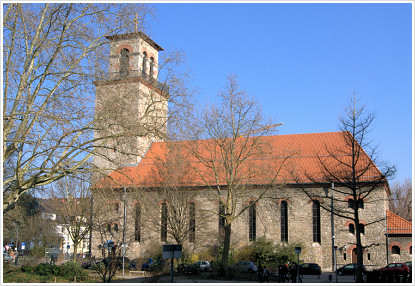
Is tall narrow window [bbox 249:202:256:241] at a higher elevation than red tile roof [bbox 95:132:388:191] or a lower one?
lower

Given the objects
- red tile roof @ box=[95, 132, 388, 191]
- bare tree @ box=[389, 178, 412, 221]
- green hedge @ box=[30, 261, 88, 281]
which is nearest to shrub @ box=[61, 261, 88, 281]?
green hedge @ box=[30, 261, 88, 281]

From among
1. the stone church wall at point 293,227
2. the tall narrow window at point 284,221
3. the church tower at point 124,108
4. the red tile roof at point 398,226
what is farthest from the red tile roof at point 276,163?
the church tower at point 124,108

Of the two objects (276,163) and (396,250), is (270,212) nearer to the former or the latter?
(276,163)

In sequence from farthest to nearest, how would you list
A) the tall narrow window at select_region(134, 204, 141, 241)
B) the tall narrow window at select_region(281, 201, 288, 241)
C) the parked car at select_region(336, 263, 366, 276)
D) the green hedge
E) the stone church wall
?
1. the tall narrow window at select_region(281, 201, 288, 241)
2. the tall narrow window at select_region(134, 204, 141, 241)
3. the stone church wall
4. the parked car at select_region(336, 263, 366, 276)
5. the green hedge

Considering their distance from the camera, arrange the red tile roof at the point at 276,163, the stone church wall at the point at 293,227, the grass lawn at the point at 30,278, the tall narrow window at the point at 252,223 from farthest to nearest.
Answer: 1. the tall narrow window at the point at 252,223
2. the stone church wall at the point at 293,227
3. the red tile roof at the point at 276,163
4. the grass lawn at the point at 30,278

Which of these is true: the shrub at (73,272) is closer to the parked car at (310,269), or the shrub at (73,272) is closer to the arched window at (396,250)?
the parked car at (310,269)

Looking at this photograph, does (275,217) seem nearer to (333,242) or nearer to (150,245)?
(333,242)

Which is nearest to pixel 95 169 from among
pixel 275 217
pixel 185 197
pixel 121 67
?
pixel 121 67

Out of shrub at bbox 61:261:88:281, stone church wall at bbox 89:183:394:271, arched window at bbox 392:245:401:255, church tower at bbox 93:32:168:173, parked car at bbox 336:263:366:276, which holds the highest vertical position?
church tower at bbox 93:32:168:173

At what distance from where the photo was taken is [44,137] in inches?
506

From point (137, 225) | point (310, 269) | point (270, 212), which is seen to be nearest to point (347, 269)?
point (310, 269)

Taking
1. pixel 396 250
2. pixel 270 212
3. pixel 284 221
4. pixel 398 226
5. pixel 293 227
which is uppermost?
pixel 270 212

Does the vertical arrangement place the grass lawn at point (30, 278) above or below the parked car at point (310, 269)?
above

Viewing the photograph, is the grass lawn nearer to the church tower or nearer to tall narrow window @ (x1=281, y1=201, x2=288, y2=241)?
the church tower
